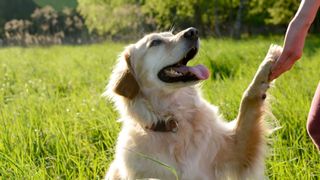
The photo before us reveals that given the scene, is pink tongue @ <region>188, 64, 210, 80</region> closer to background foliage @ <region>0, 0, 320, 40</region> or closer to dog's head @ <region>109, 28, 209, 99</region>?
dog's head @ <region>109, 28, 209, 99</region>

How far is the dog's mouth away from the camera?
3.26m

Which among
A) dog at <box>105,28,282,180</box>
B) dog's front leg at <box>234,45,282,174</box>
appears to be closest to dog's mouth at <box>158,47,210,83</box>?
dog at <box>105,28,282,180</box>

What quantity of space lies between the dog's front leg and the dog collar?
403 millimetres

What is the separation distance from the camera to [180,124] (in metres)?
3.29

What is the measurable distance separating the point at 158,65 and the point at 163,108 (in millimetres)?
316

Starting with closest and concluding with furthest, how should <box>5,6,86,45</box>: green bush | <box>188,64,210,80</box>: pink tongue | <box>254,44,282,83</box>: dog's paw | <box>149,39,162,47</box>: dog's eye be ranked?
<box>254,44,282,83</box>: dog's paw, <box>188,64,210,80</box>: pink tongue, <box>149,39,162,47</box>: dog's eye, <box>5,6,86,45</box>: green bush

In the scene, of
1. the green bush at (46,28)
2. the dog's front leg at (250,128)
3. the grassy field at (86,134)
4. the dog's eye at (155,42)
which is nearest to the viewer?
the dog's front leg at (250,128)

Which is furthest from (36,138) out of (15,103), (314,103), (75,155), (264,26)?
(264,26)

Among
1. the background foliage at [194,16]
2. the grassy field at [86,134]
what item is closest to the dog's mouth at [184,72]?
the grassy field at [86,134]

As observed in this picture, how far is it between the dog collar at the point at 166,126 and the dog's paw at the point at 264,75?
55cm

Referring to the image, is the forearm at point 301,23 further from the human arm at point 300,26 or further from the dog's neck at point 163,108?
the dog's neck at point 163,108

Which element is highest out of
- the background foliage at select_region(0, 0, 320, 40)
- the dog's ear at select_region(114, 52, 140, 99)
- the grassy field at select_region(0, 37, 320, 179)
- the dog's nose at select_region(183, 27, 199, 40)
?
the dog's nose at select_region(183, 27, 199, 40)

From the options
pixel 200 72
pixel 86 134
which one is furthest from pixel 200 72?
pixel 86 134

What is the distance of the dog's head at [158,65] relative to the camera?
11.1 feet
